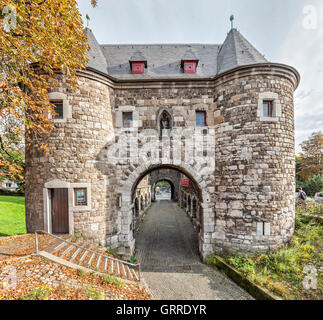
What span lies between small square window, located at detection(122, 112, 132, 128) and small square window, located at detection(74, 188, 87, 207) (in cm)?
353

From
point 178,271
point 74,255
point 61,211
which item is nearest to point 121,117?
point 61,211

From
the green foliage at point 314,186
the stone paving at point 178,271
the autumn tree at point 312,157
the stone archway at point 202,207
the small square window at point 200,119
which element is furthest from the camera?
the autumn tree at point 312,157

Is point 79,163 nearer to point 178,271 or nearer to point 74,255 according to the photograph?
point 74,255

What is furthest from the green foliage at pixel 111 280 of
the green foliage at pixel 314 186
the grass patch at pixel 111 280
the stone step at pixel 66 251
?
the green foliage at pixel 314 186

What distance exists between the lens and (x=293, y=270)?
5695 millimetres

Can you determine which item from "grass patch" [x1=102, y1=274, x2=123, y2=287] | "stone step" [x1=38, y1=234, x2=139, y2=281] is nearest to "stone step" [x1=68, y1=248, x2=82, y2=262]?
"stone step" [x1=38, y1=234, x2=139, y2=281]

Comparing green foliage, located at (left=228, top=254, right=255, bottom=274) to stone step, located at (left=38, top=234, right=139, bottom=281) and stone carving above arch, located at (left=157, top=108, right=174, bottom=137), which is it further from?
stone carving above arch, located at (left=157, top=108, right=174, bottom=137)

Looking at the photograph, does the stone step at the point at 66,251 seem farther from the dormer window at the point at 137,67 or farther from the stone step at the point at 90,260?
the dormer window at the point at 137,67

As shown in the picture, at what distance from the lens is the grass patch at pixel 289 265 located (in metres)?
4.98

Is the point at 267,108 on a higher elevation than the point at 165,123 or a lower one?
higher

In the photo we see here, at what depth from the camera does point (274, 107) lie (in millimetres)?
6910

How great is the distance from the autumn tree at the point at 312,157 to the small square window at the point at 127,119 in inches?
995

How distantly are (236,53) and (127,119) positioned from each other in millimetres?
6195
